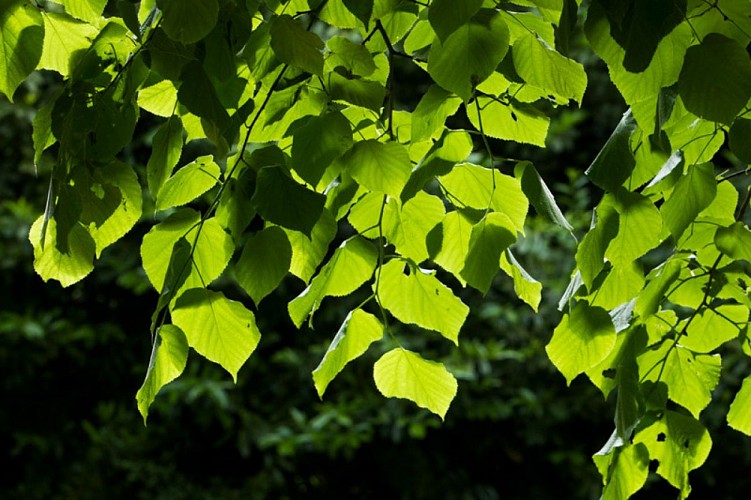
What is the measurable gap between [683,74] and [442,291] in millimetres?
373

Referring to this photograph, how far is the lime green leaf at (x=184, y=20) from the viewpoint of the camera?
820 millimetres

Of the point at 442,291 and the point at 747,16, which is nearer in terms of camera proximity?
the point at 747,16

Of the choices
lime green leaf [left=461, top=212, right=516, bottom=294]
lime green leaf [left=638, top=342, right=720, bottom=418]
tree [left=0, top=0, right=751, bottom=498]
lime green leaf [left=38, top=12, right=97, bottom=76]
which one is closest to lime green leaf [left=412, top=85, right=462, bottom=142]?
tree [left=0, top=0, right=751, bottom=498]

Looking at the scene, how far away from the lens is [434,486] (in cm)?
404

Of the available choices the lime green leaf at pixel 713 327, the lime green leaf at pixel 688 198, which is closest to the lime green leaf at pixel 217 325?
the lime green leaf at pixel 688 198

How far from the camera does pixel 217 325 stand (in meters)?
1.00

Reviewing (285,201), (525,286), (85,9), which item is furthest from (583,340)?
(85,9)

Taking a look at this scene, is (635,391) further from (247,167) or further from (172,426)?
(172,426)

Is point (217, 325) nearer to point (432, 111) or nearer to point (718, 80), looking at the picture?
point (432, 111)

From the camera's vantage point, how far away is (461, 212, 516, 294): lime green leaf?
99 centimetres

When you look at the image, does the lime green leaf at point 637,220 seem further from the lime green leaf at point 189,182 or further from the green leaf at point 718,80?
the lime green leaf at point 189,182

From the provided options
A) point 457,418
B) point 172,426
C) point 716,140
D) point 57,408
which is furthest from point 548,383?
point 716,140

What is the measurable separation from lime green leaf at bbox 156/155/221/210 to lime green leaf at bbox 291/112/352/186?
18 centimetres

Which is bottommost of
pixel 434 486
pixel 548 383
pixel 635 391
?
pixel 434 486
